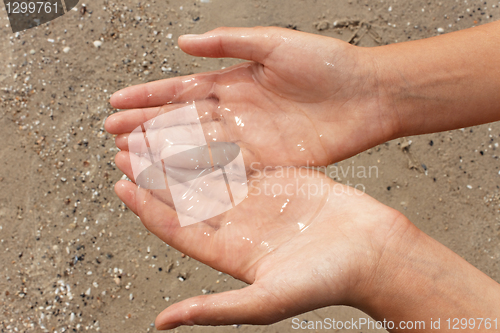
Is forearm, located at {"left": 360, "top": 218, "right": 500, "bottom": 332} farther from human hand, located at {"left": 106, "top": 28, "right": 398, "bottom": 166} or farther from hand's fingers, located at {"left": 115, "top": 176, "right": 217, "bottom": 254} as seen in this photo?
hand's fingers, located at {"left": 115, "top": 176, "right": 217, "bottom": 254}

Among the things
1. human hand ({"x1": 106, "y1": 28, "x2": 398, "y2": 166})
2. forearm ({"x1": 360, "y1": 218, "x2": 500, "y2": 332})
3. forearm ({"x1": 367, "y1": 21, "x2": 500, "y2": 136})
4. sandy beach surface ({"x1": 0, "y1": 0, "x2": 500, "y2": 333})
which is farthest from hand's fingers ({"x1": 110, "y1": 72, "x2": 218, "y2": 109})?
forearm ({"x1": 360, "y1": 218, "x2": 500, "y2": 332})

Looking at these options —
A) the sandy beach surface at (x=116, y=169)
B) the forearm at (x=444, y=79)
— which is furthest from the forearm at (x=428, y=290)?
the sandy beach surface at (x=116, y=169)

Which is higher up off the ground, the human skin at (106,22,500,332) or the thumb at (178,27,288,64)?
the thumb at (178,27,288,64)

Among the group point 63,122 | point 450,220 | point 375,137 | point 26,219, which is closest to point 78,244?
point 26,219

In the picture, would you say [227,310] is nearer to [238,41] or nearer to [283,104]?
[283,104]

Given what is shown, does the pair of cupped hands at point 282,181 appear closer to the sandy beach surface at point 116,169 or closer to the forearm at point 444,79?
the forearm at point 444,79

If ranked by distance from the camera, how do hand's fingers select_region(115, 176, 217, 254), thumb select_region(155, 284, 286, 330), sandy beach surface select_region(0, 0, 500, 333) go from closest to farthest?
thumb select_region(155, 284, 286, 330)
hand's fingers select_region(115, 176, 217, 254)
sandy beach surface select_region(0, 0, 500, 333)

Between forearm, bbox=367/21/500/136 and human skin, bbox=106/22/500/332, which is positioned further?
forearm, bbox=367/21/500/136
